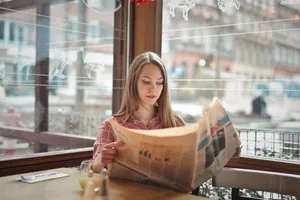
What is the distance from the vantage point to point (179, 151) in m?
1.23

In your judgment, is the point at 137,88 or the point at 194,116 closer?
the point at 137,88

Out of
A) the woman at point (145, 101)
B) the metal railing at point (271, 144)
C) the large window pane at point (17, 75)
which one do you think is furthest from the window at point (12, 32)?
the metal railing at point (271, 144)

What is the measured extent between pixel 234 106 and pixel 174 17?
834mm

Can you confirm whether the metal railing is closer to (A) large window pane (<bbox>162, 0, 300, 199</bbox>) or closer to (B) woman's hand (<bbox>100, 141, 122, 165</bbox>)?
(A) large window pane (<bbox>162, 0, 300, 199</bbox>)

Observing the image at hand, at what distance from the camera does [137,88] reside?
1.85 metres

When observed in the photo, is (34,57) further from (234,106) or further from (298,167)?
(298,167)

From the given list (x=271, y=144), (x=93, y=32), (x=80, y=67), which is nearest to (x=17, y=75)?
(x=80, y=67)

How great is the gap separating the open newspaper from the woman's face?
464 mm

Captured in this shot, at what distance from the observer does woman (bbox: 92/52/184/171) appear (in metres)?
1.80

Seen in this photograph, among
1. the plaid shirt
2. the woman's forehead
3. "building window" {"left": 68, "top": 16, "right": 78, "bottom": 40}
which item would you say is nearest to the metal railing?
the plaid shirt

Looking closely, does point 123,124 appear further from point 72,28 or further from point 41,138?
point 72,28

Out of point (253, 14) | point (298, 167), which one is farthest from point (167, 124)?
point (253, 14)

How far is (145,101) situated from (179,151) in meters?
0.62

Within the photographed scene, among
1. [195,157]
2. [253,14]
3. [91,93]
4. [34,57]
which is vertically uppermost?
[253,14]
